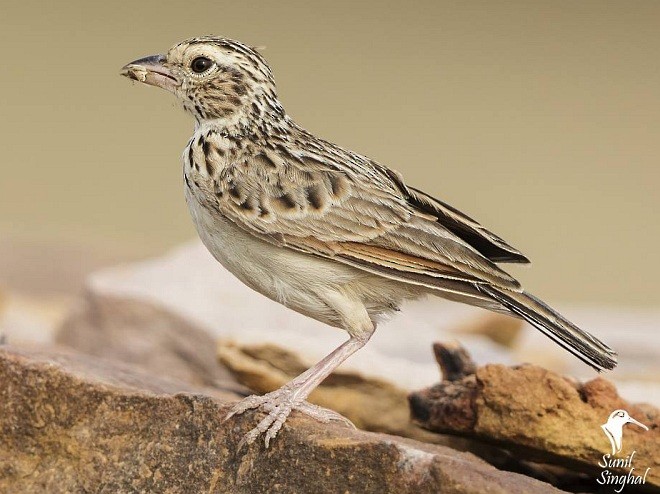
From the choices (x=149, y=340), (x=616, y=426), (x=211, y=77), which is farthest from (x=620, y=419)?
(x=149, y=340)

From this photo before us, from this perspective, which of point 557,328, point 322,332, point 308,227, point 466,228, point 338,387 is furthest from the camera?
point 322,332

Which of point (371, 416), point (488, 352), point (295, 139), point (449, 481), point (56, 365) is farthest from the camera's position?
point (488, 352)

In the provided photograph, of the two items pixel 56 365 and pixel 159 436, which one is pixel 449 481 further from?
pixel 56 365

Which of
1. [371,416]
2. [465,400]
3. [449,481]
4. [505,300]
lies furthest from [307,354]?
[449,481]

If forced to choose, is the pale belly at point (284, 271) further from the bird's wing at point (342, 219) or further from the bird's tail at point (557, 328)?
the bird's tail at point (557, 328)

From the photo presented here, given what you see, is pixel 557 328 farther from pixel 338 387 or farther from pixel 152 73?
pixel 152 73

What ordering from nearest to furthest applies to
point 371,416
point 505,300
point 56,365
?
point 505,300 → point 56,365 → point 371,416

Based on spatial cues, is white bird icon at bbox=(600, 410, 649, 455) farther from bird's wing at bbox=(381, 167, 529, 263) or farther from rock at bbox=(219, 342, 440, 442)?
rock at bbox=(219, 342, 440, 442)
